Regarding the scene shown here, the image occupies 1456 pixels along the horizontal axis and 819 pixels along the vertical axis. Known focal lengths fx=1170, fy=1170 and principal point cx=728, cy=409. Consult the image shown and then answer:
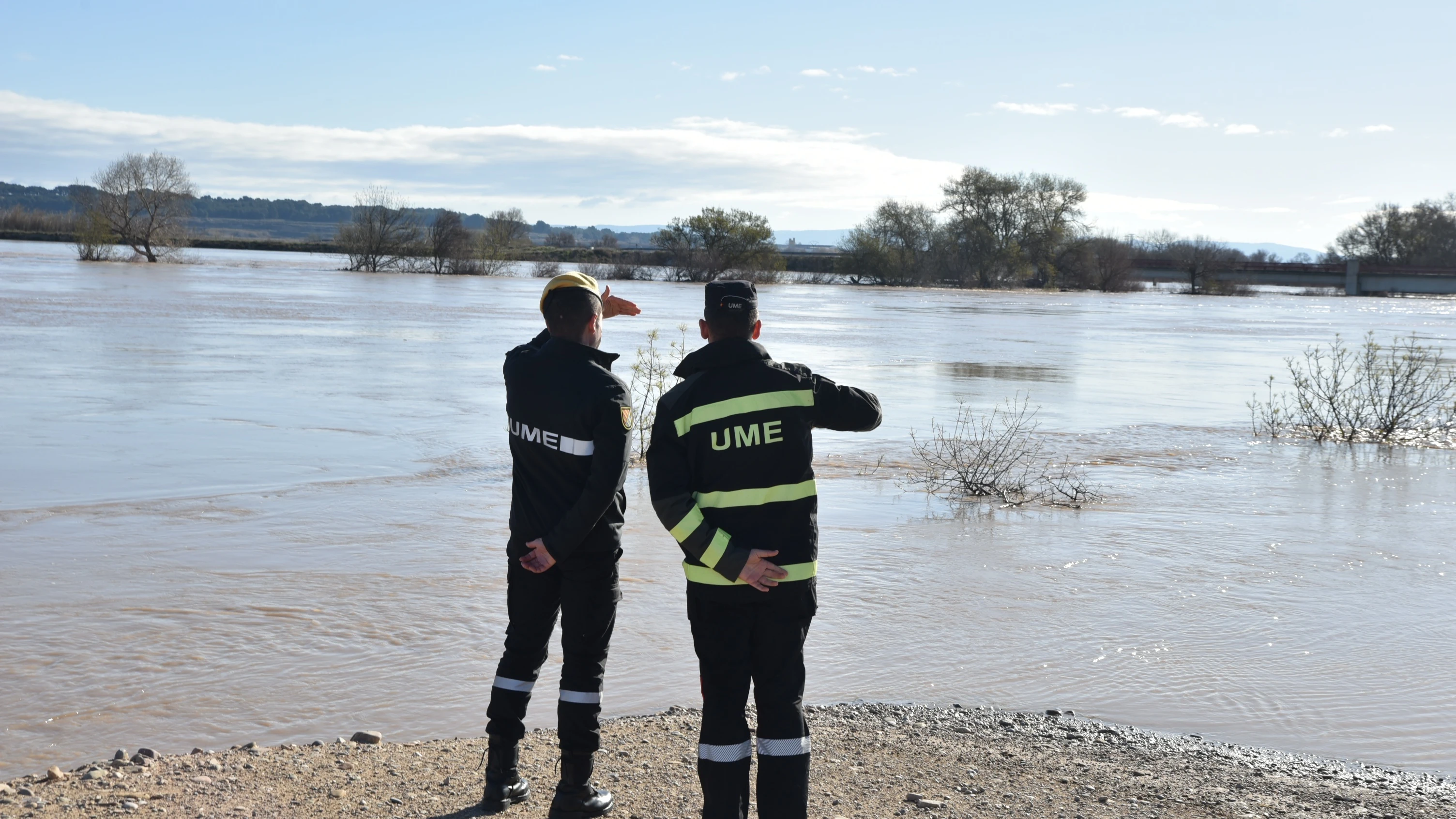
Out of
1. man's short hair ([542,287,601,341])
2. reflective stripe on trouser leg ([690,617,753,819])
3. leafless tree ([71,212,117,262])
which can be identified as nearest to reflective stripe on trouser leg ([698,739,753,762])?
reflective stripe on trouser leg ([690,617,753,819])

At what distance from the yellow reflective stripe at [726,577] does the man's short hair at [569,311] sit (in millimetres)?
950

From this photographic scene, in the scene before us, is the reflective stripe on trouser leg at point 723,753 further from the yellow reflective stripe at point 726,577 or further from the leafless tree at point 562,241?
the leafless tree at point 562,241

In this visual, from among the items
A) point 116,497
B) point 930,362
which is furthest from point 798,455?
point 930,362

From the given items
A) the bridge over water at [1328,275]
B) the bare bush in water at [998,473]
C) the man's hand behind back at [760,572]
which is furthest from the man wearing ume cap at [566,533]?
the bridge over water at [1328,275]

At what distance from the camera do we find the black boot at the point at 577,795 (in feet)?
12.8

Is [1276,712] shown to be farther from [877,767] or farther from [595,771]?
[595,771]

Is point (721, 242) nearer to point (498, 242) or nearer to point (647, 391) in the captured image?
point (498, 242)

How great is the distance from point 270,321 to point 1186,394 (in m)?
20.7

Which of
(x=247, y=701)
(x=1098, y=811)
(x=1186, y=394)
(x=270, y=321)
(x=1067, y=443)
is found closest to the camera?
(x=1098, y=811)

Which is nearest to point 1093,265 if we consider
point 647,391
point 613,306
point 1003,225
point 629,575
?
point 1003,225

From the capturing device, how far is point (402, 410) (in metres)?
14.8

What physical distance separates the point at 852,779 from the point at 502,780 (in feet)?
4.19

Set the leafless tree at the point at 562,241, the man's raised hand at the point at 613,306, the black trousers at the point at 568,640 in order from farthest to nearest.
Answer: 1. the leafless tree at the point at 562,241
2. the man's raised hand at the point at 613,306
3. the black trousers at the point at 568,640

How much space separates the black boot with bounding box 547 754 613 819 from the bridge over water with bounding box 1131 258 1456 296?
97484mm
